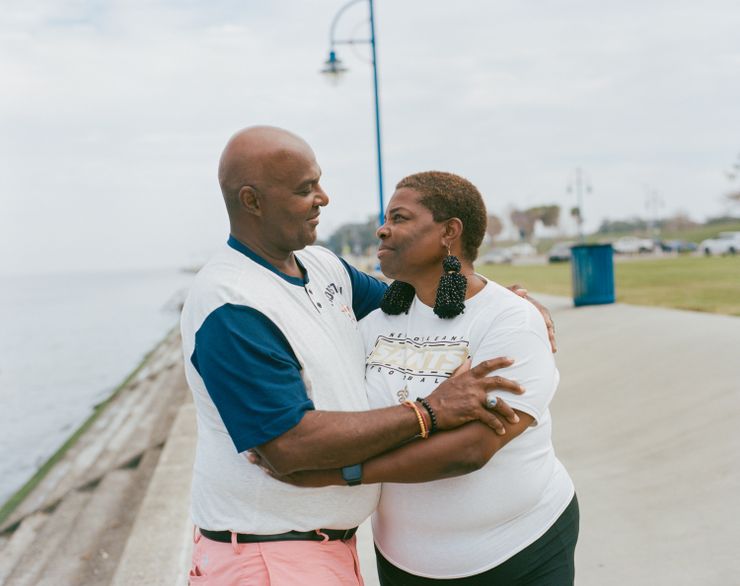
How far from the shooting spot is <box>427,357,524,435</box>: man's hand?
7.18 feet

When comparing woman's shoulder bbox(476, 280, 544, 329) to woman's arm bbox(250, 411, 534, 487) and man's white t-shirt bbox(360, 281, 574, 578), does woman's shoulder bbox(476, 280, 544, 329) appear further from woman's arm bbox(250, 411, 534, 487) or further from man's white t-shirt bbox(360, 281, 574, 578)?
woman's arm bbox(250, 411, 534, 487)

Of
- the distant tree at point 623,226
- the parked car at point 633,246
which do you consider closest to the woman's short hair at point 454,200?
the parked car at point 633,246

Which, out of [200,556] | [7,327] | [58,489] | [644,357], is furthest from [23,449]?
[7,327]

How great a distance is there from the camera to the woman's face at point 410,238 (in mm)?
2631

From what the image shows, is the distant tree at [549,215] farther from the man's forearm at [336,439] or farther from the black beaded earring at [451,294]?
the man's forearm at [336,439]

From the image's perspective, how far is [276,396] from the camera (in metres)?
2.09

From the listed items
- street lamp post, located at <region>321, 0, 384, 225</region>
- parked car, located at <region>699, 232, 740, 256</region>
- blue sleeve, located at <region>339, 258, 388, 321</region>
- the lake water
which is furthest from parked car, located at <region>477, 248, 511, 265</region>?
blue sleeve, located at <region>339, 258, 388, 321</region>

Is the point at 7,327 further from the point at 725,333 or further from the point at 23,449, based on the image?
the point at 725,333

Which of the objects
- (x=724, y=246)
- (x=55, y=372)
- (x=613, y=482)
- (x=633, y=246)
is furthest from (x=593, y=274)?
(x=633, y=246)

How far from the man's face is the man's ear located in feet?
0.04

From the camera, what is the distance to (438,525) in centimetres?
243

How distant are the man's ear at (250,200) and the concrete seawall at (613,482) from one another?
10.6 ft

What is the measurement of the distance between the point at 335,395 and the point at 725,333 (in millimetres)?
8243

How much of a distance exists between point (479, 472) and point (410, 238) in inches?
32.3
